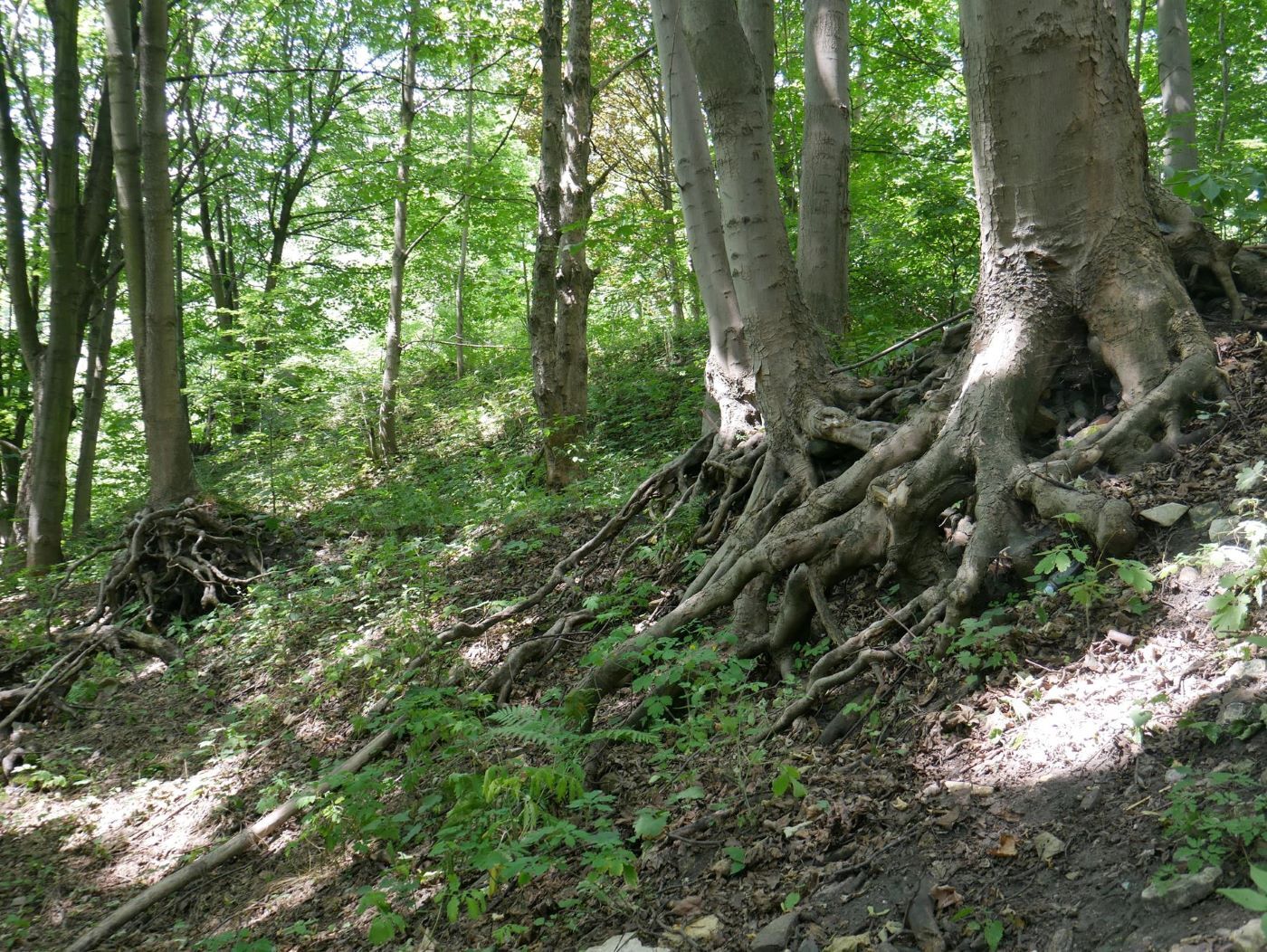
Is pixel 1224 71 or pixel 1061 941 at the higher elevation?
pixel 1224 71

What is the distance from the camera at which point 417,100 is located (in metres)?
18.0

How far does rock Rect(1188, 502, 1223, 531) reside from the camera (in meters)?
3.38

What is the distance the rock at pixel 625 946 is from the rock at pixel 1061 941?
3.80 ft

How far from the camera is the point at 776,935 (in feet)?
8.58

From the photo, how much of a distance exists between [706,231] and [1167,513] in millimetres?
3786

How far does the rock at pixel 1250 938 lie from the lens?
5.98 feet

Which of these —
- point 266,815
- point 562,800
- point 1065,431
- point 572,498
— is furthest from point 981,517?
point 572,498

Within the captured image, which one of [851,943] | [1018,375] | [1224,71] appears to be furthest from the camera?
[1224,71]

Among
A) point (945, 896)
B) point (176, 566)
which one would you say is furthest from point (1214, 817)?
point (176, 566)

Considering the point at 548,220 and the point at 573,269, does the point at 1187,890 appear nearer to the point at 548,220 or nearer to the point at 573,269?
the point at 573,269

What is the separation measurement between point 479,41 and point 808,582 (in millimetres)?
9407

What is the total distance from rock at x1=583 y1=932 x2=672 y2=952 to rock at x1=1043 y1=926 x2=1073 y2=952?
1.16 m

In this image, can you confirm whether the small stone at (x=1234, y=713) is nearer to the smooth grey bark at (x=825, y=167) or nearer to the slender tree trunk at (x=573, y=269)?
the smooth grey bark at (x=825, y=167)

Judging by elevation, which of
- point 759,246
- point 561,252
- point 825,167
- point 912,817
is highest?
point 561,252
